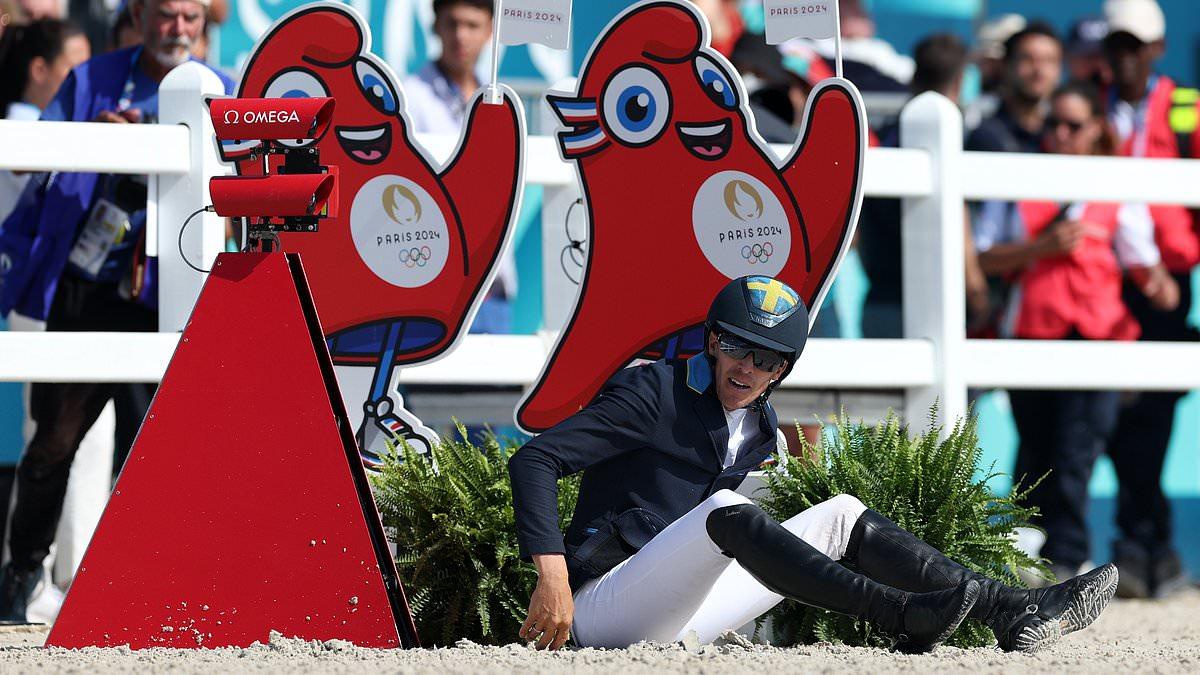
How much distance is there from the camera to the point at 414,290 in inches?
226

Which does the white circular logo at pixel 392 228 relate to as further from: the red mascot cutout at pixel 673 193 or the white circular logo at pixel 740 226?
the white circular logo at pixel 740 226

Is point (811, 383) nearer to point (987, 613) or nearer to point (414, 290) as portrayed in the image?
point (414, 290)

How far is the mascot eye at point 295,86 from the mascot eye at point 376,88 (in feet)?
0.40

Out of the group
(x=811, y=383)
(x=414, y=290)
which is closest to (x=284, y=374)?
(x=414, y=290)

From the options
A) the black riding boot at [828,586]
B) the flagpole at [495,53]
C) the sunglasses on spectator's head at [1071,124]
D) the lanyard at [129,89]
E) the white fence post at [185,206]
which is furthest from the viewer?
the sunglasses on spectator's head at [1071,124]

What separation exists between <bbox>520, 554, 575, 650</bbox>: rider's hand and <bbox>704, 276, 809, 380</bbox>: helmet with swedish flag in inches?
28.6

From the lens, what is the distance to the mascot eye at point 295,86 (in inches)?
227

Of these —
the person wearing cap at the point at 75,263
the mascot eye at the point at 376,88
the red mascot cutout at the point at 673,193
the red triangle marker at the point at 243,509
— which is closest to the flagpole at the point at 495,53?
the red mascot cutout at the point at 673,193

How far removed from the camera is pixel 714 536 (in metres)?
4.37

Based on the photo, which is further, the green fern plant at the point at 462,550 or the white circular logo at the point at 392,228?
the white circular logo at the point at 392,228

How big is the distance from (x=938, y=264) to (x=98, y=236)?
9.23 feet

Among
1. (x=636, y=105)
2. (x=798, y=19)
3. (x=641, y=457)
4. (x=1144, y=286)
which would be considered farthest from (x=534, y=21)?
(x=1144, y=286)

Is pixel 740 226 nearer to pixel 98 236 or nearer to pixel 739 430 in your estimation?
pixel 739 430

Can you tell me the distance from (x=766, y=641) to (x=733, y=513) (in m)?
0.61
